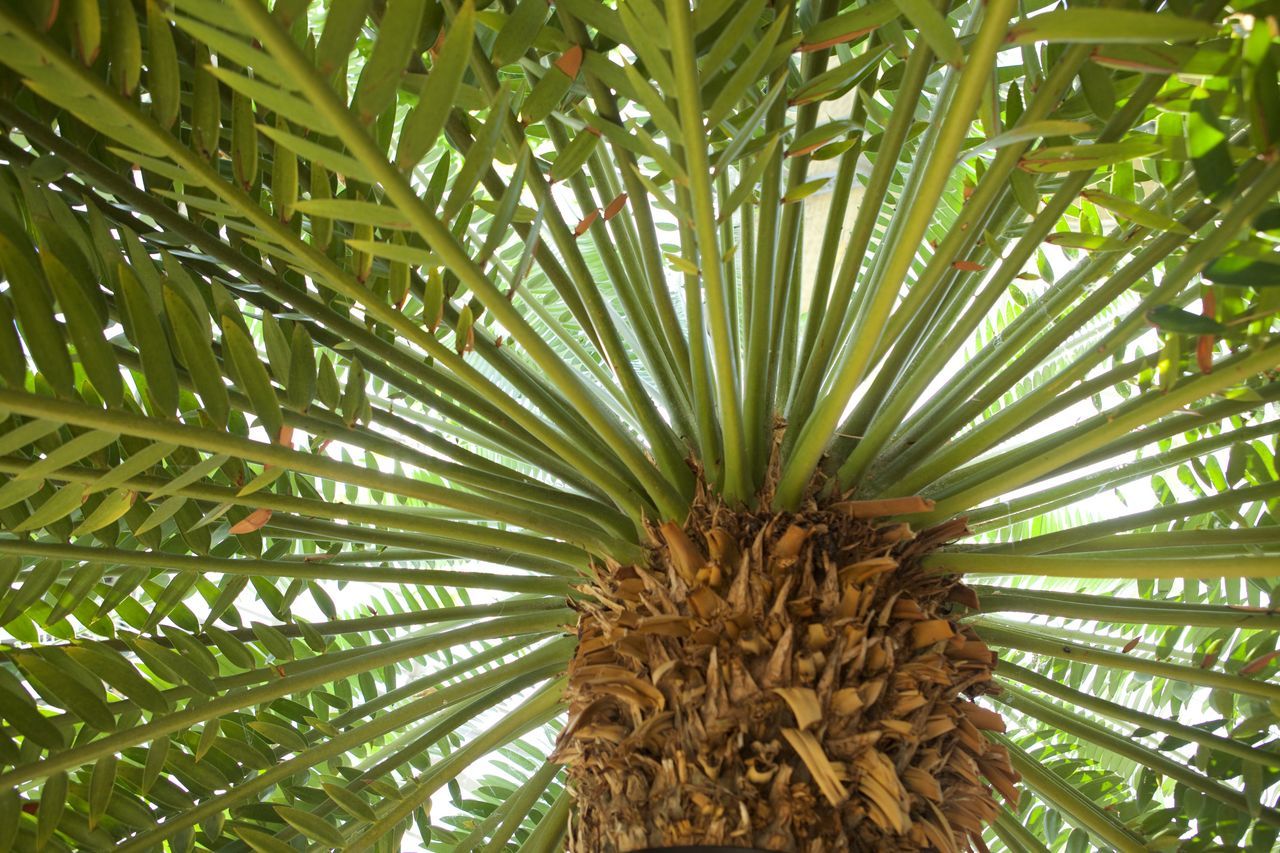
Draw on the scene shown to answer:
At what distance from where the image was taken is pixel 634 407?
1260 mm

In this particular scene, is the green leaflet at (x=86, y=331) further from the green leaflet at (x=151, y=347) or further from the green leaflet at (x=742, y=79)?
the green leaflet at (x=742, y=79)

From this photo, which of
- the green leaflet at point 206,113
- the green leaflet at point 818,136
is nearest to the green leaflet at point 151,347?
the green leaflet at point 206,113

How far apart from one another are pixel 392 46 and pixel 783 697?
0.68m

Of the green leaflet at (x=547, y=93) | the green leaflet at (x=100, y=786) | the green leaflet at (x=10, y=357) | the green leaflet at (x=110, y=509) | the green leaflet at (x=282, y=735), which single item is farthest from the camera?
the green leaflet at (x=282, y=735)

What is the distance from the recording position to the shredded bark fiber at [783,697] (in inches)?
37.5

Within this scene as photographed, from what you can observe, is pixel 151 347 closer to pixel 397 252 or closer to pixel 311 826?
pixel 397 252

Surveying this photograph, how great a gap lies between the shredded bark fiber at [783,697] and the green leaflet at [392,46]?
0.55m

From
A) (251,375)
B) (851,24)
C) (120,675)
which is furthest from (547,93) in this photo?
(120,675)

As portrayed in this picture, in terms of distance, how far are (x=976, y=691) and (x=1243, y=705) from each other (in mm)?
1023

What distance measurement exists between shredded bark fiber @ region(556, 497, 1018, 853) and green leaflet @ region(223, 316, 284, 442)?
1.41 feet

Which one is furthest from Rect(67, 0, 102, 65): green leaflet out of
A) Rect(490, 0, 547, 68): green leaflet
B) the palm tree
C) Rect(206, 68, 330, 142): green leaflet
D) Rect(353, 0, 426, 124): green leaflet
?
Rect(490, 0, 547, 68): green leaflet

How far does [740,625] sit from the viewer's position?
1042mm

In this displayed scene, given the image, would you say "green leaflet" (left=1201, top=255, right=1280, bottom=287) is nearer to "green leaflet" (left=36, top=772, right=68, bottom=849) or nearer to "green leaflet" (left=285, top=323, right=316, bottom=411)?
"green leaflet" (left=285, top=323, right=316, bottom=411)

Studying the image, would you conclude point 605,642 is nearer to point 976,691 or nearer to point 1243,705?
point 976,691
